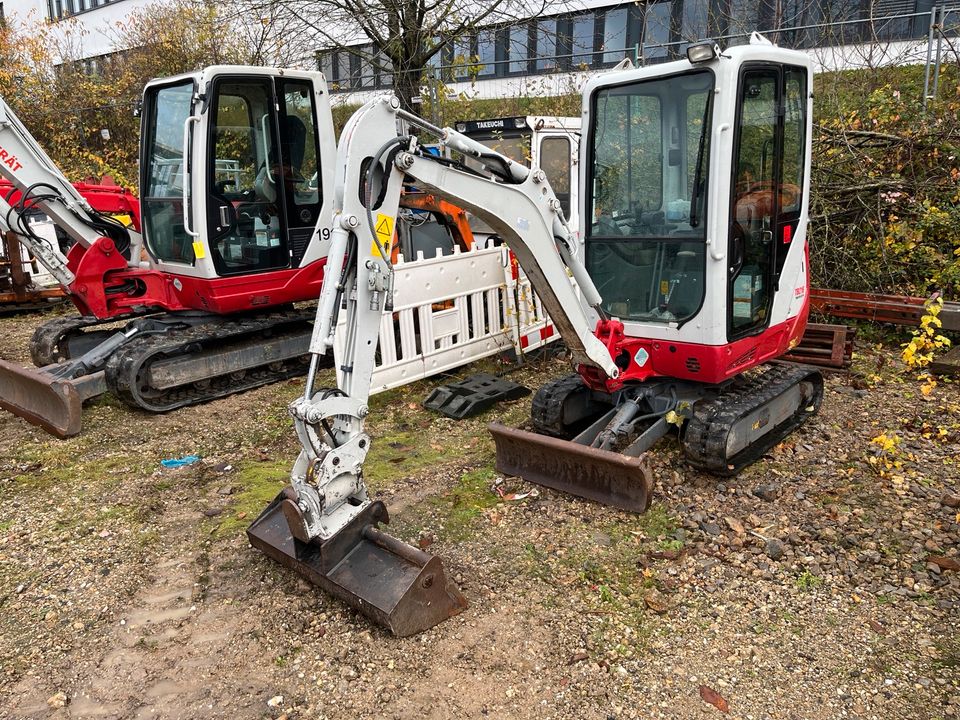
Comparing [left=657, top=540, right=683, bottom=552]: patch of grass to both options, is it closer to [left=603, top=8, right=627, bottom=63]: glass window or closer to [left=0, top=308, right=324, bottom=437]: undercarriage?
[left=0, top=308, right=324, bottom=437]: undercarriage

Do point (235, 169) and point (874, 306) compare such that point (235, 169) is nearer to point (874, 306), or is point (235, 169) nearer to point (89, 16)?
point (874, 306)

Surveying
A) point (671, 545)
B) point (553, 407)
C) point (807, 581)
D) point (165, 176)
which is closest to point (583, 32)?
point (165, 176)

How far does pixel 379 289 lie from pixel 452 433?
2.62 m

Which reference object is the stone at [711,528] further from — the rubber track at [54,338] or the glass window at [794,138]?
the rubber track at [54,338]

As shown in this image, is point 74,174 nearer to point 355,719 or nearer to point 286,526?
point 286,526

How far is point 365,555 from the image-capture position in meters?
3.66

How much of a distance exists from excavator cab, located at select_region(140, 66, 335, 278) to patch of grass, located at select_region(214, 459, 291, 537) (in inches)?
90.7

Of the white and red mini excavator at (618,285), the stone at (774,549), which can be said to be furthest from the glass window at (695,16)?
the stone at (774,549)

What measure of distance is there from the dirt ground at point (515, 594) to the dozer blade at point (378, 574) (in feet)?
0.33

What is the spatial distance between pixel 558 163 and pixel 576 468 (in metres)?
5.45

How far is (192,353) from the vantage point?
697cm

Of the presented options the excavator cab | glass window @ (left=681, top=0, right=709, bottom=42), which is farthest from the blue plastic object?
glass window @ (left=681, top=0, right=709, bottom=42)

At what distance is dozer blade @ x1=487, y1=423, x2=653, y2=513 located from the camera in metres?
4.37

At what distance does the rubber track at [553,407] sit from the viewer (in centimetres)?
530
